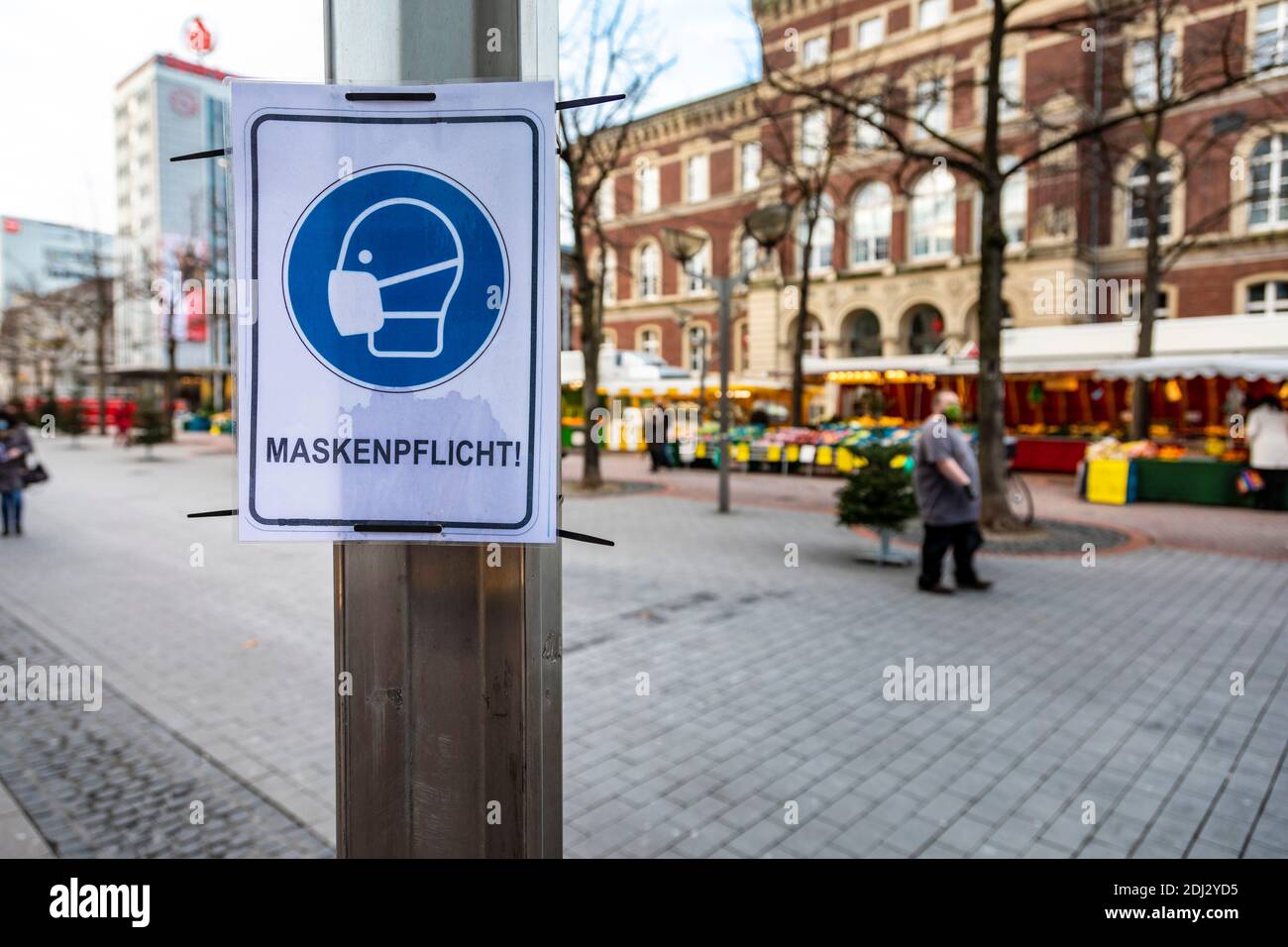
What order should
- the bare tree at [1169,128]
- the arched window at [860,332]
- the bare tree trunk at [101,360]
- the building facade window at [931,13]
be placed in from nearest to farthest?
1. the bare tree at [1169,128]
2. the building facade window at [931,13]
3. the bare tree trunk at [101,360]
4. the arched window at [860,332]

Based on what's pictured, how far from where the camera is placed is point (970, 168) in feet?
33.8

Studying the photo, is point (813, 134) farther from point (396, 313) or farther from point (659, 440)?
point (396, 313)

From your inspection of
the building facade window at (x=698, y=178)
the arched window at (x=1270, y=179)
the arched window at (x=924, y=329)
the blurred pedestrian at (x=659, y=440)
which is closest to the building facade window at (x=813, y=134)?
the building facade window at (x=698, y=178)

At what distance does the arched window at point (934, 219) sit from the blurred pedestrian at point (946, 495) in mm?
29041

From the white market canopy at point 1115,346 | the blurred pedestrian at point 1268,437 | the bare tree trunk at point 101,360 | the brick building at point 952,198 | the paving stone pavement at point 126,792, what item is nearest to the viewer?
the paving stone pavement at point 126,792

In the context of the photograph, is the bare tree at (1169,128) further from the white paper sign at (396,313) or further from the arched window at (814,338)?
the arched window at (814,338)

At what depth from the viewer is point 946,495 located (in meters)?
7.22

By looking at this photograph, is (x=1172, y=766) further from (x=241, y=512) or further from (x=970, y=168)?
(x=970, y=168)

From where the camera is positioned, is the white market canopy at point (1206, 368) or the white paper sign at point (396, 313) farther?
the white market canopy at point (1206, 368)

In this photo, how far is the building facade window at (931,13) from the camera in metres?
32.5

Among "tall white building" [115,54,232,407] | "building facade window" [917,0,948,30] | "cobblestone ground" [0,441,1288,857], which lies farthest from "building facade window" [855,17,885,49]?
"tall white building" [115,54,232,407]

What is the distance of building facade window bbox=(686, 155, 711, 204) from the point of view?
4266 centimetres

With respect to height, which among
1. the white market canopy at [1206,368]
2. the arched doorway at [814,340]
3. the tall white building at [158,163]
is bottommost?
the white market canopy at [1206,368]

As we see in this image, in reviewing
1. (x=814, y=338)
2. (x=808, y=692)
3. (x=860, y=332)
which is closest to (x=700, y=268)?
(x=814, y=338)
